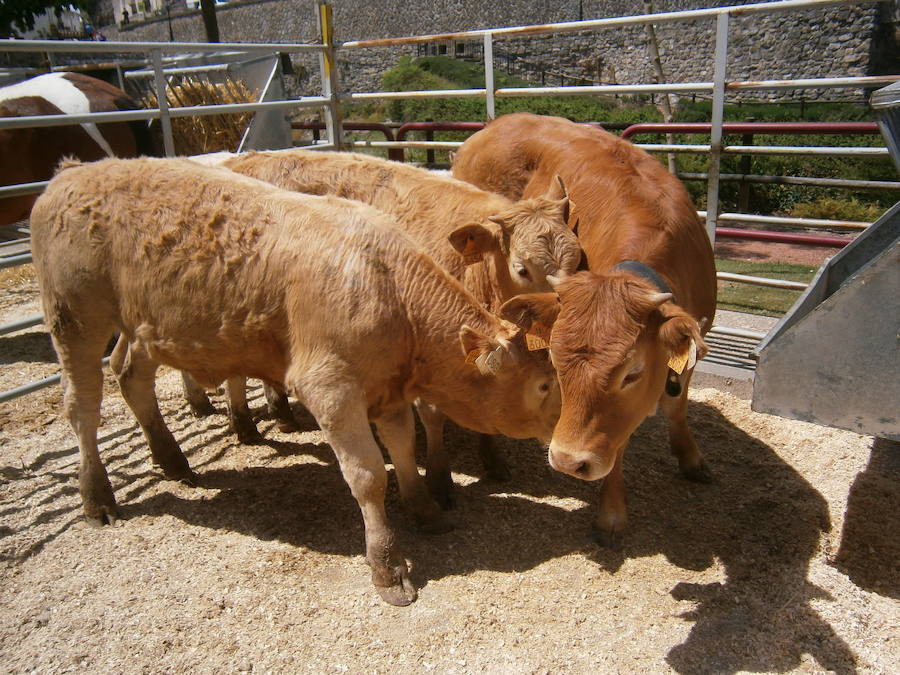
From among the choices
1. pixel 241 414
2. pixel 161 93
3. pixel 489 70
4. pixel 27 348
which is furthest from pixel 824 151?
pixel 27 348

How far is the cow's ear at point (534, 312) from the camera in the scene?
10.9 ft

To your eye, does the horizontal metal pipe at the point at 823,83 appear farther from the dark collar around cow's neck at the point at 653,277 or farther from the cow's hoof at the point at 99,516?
the cow's hoof at the point at 99,516

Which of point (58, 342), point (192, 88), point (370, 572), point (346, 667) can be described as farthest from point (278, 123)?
point (346, 667)

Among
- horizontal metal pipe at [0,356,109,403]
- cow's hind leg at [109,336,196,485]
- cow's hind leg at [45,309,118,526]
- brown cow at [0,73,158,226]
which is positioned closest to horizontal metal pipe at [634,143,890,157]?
cow's hind leg at [109,336,196,485]

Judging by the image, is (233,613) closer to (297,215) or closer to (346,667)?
(346,667)

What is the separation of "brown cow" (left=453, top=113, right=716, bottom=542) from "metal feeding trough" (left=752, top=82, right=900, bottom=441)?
324 millimetres

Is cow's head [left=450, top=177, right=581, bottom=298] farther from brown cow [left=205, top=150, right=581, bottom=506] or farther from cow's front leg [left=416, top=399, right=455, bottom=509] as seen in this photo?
cow's front leg [left=416, top=399, right=455, bottom=509]

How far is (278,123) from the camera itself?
23.6 feet

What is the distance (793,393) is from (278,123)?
5877 millimetres

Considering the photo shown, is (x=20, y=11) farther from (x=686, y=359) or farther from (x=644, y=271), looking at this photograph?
(x=686, y=359)

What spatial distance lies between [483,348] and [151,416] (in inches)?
95.0

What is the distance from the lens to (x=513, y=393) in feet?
11.7

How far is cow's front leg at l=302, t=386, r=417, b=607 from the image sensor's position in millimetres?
3438

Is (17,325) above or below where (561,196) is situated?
below
